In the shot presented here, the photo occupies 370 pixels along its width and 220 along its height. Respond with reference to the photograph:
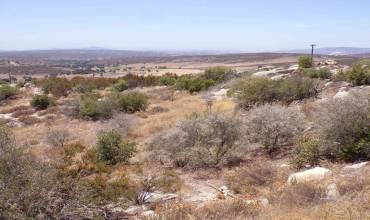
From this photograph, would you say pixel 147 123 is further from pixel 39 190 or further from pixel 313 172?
pixel 39 190

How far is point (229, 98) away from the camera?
97.3 ft

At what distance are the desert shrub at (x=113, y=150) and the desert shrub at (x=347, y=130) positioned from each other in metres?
6.01

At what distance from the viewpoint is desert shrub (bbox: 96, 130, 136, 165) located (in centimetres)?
Result: 1390

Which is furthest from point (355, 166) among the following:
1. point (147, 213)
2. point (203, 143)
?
point (147, 213)

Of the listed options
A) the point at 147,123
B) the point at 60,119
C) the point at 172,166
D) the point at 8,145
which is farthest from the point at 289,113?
the point at 60,119

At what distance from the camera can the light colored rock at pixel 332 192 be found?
827cm

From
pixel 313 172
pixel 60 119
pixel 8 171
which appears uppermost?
pixel 8 171

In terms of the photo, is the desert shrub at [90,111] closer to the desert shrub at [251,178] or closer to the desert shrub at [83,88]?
the desert shrub at [251,178]

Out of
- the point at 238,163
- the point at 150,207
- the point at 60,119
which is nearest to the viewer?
the point at 150,207

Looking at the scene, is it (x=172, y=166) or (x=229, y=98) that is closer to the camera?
(x=172, y=166)

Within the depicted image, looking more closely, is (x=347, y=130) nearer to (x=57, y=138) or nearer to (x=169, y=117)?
(x=57, y=138)

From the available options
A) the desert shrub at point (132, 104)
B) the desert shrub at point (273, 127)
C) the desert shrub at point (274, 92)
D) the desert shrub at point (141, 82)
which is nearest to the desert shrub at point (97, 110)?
the desert shrub at point (132, 104)

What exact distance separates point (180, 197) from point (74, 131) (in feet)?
47.3

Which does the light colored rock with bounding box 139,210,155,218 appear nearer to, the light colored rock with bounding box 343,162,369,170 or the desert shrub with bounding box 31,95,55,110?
the light colored rock with bounding box 343,162,369,170
